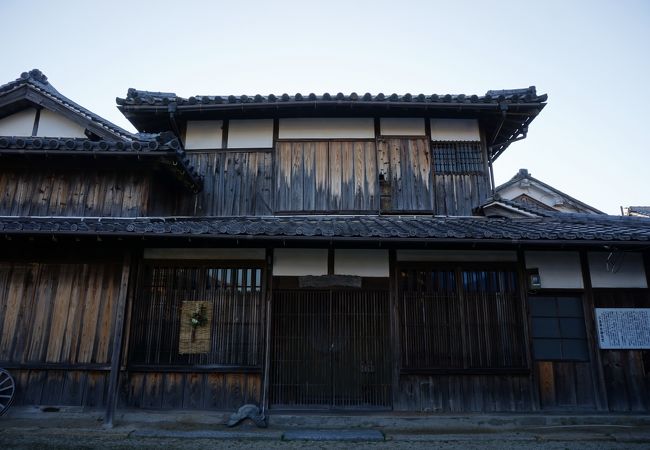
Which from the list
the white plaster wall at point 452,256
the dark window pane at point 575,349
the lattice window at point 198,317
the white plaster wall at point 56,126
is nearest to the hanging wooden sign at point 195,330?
the lattice window at point 198,317

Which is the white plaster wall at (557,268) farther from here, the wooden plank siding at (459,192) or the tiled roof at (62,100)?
the tiled roof at (62,100)

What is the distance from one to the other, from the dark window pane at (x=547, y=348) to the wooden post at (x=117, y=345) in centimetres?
839

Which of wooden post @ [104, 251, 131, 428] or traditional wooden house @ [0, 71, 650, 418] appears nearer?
wooden post @ [104, 251, 131, 428]

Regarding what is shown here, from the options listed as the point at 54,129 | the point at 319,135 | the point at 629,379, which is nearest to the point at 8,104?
the point at 54,129

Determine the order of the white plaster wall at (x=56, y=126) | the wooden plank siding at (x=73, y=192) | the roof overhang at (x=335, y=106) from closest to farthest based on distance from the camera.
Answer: the wooden plank siding at (x=73, y=192) → the roof overhang at (x=335, y=106) → the white plaster wall at (x=56, y=126)

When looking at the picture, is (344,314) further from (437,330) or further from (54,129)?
(54,129)

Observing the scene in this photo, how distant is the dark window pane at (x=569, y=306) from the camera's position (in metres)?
8.68

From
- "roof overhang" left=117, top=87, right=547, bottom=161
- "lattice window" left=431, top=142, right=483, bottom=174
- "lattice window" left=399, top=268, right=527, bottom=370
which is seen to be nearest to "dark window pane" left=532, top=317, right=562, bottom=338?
"lattice window" left=399, top=268, right=527, bottom=370

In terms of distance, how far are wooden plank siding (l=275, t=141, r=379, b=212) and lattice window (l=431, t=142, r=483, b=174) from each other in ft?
5.59

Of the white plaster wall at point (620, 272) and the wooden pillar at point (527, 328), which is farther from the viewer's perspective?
the white plaster wall at point (620, 272)

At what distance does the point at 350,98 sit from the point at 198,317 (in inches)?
250

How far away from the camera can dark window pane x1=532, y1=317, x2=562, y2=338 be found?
8.59 meters

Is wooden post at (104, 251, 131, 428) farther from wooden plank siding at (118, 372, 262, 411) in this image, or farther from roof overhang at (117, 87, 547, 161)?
roof overhang at (117, 87, 547, 161)

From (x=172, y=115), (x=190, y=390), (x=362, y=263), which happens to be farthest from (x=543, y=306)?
(x=172, y=115)
